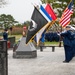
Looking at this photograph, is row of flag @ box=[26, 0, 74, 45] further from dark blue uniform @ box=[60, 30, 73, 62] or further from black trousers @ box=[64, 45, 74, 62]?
black trousers @ box=[64, 45, 74, 62]

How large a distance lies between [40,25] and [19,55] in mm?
4910

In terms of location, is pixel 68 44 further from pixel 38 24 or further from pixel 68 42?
pixel 38 24

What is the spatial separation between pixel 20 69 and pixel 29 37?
52.2 inches

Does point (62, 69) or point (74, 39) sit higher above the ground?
point (74, 39)

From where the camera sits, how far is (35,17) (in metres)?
12.9

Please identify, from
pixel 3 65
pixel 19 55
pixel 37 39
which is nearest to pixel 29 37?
pixel 37 39

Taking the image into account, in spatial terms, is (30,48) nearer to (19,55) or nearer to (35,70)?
(19,55)

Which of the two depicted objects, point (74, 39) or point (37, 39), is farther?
point (74, 39)

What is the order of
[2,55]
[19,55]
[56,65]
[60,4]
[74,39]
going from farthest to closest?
[60,4], [19,55], [74,39], [56,65], [2,55]

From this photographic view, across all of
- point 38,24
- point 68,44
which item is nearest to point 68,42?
point 68,44

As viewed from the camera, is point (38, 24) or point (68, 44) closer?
point (38, 24)

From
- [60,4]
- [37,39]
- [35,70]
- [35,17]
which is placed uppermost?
[60,4]

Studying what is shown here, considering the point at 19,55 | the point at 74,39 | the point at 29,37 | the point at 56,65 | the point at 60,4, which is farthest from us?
the point at 60,4

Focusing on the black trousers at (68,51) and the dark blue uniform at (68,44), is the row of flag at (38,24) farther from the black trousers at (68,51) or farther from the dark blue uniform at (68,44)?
the black trousers at (68,51)
